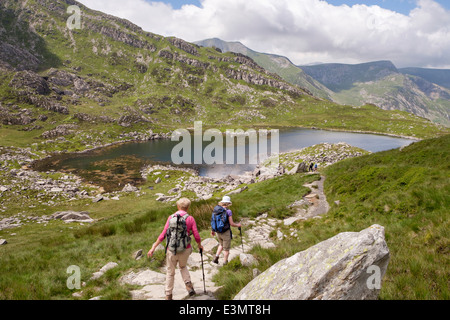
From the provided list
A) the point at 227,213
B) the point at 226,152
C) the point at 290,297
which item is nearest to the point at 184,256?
the point at 227,213

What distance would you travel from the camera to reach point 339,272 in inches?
167

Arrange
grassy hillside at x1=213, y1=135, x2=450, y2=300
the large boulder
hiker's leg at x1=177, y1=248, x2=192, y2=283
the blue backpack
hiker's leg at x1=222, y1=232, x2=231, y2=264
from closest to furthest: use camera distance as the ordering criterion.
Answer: the large boulder → grassy hillside at x1=213, y1=135, x2=450, y2=300 → hiker's leg at x1=177, y1=248, x2=192, y2=283 → the blue backpack → hiker's leg at x1=222, y1=232, x2=231, y2=264

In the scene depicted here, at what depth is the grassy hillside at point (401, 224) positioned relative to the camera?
493cm

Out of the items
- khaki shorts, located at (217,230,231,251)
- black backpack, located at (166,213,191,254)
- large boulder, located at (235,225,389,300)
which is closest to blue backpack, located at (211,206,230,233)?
khaki shorts, located at (217,230,231,251)

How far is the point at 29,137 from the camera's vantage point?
103 m

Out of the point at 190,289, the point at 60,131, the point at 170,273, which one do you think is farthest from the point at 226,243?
the point at 60,131

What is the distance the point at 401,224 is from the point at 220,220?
824 cm

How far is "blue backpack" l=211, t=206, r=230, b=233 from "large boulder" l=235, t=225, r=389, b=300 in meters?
4.49

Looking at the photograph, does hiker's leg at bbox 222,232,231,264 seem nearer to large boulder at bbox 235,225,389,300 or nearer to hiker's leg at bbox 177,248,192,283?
hiker's leg at bbox 177,248,192,283

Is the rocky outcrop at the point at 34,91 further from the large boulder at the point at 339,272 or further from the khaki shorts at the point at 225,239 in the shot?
the large boulder at the point at 339,272

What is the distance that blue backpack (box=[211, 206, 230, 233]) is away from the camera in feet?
30.8

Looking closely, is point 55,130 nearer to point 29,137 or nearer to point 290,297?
point 29,137

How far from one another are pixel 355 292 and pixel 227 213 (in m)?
5.92

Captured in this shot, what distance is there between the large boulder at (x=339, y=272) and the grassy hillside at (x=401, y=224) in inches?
31.4
